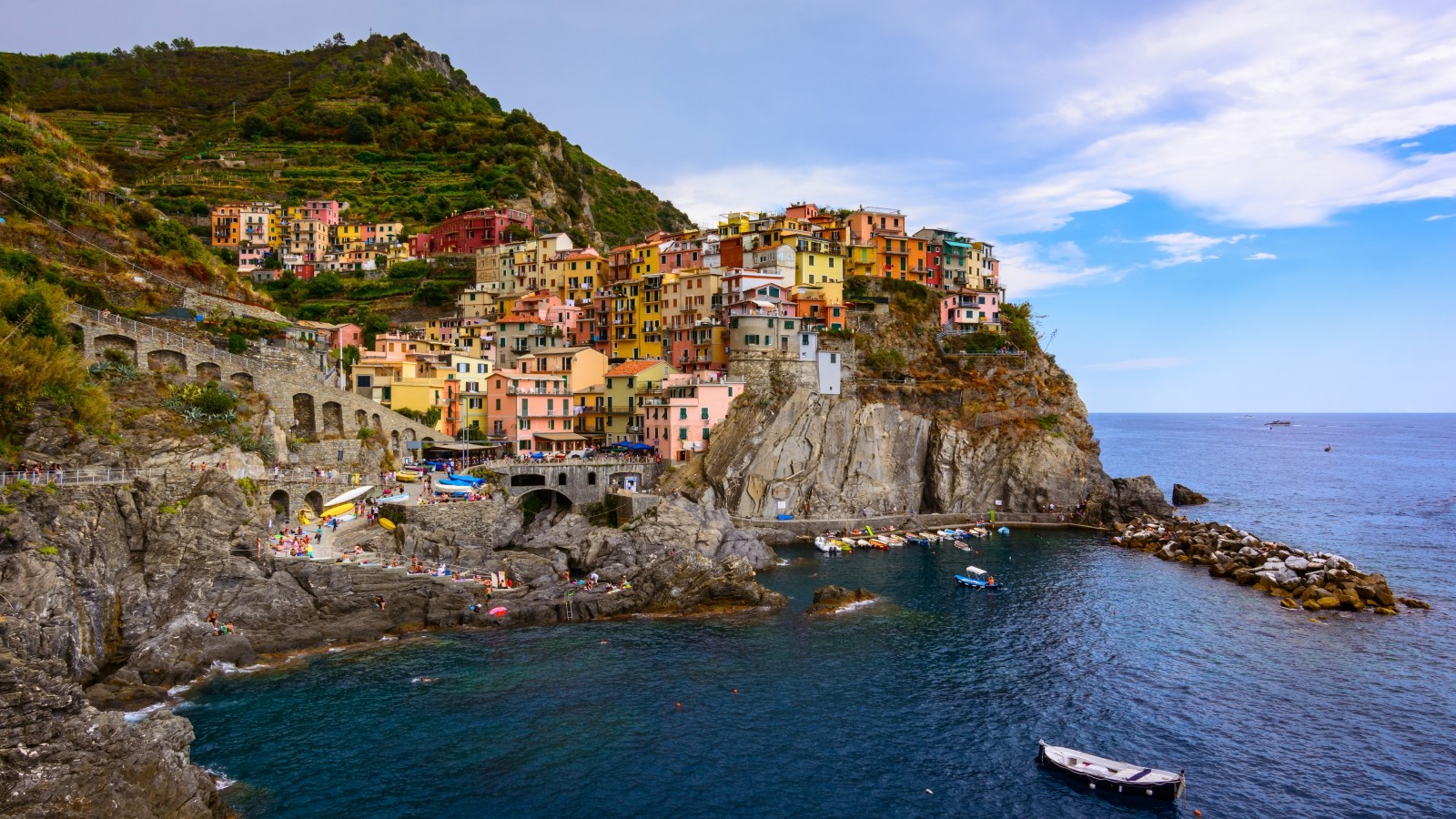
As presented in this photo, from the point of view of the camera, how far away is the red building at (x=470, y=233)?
3969 inches

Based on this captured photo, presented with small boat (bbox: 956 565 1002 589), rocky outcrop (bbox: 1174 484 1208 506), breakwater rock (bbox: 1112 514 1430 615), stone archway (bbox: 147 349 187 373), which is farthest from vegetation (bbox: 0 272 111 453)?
rocky outcrop (bbox: 1174 484 1208 506)

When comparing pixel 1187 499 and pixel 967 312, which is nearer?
pixel 967 312

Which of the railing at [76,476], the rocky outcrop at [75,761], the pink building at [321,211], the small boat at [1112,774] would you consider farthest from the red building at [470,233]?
the small boat at [1112,774]

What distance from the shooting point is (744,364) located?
70438 mm

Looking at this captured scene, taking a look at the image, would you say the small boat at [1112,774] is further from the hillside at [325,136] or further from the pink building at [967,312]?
the hillside at [325,136]

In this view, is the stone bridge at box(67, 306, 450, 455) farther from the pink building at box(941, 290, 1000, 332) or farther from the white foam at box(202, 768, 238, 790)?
the pink building at box(941, 290, 1000, 332)

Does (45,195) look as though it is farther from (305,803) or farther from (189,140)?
(189,140)

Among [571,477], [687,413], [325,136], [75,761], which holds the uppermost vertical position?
[325,136]

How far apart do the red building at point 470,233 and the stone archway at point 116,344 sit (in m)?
55.0

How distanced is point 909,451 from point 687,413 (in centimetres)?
1918

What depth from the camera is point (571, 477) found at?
60.0 m

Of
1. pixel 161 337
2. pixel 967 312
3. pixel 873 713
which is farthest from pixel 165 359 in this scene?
pixel 967 312

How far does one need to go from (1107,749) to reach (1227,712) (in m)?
6.90

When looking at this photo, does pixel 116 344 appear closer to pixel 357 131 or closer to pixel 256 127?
pixel 357 131
